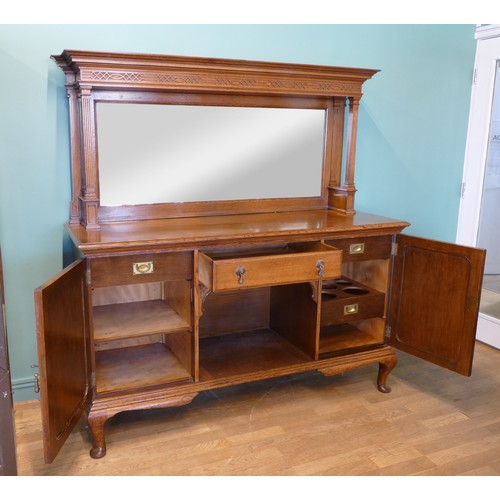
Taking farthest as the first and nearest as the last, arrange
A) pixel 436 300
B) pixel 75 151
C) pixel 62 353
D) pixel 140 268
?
pixel 436 300 → pixel 75 151 → pixel 140 268 → pixel 62 353

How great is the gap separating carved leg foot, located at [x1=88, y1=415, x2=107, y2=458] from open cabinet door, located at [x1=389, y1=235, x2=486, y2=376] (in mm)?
1176

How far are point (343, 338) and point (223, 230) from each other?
2.41 ft

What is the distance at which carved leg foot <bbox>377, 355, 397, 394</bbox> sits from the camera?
2152 mm

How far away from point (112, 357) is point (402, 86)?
1767mm

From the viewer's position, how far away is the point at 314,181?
7.59 feet

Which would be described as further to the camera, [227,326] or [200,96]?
[227,326]

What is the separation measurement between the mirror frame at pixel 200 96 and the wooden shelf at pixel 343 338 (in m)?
0.50

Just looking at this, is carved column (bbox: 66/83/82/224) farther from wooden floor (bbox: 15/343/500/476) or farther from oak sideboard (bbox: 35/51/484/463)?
wooden floor (bbox: 15/343/500/476)

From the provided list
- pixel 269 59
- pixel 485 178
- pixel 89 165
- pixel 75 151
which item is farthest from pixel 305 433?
pixel 485 178

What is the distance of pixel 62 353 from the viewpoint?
151 centimetres

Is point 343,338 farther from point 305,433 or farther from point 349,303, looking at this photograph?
point 305,433

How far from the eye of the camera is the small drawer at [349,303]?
2.03m

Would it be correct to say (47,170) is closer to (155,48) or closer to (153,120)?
(153,120)

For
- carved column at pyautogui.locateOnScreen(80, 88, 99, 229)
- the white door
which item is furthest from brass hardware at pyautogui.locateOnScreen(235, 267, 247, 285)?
the white door
